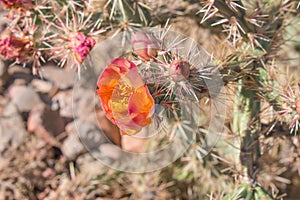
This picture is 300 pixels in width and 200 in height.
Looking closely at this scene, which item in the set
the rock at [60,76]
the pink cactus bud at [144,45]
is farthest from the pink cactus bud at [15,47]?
the rock at [60,76]

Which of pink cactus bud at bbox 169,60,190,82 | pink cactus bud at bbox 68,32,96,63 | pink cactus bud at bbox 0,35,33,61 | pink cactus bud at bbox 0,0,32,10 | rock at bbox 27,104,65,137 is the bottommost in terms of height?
rock at bbox 27,104,65,137

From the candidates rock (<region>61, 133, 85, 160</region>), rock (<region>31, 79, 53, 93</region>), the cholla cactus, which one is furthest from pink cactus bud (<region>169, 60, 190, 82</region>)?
rock (<region>31, 79, 53, 93</region>)

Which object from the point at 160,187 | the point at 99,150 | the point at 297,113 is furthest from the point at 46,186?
the point at 297,113

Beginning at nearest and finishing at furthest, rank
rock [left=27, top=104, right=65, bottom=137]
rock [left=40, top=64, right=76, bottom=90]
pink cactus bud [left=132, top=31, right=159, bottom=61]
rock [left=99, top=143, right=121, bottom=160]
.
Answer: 1. pink cactus bud [left=132, top=31, right=159, bottom=61]
2. rock [left=99, top=143, right=121, bottom=160]
3. rock [left=27, top=104, right=65, bottom=137]
4. rock [left=40, top=64, right=76, bottom=90]

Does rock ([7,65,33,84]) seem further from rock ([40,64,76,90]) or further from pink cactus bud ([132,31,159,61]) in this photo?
pink cactus bud ([132,31,159,61])

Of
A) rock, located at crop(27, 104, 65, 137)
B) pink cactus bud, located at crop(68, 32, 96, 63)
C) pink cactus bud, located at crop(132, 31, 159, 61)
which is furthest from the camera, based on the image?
rock, located at crop(27, 104, 65, 137)

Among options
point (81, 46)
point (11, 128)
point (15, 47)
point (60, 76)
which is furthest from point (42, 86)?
point (81, 46)

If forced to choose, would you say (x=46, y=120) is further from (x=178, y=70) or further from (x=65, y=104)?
(x=178, y=70)

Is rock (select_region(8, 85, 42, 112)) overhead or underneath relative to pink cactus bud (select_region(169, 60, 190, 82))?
underneath
